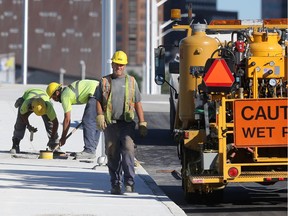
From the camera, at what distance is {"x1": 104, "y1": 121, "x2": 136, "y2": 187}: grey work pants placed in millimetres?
15148

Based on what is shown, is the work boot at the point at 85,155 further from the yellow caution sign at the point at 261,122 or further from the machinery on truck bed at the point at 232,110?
the yellow caution sign at the point at 261,122

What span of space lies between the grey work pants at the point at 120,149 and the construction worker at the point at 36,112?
575cm

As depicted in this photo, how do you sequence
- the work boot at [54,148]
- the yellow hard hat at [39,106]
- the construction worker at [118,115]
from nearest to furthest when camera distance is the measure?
the construction worker at [118,115], the yellow hard hat at [39,106], the work boot at [54,148]

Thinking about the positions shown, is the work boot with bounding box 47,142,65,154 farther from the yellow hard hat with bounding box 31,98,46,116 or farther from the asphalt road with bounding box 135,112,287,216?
the asphalt road with bounding box 135,112,287,216

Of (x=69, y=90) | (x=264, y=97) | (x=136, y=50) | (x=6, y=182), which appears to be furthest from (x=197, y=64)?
(x=136, y=50)

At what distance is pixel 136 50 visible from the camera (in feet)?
472

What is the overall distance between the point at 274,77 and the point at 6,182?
4.20 m

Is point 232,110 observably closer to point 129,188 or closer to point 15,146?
point 129,188

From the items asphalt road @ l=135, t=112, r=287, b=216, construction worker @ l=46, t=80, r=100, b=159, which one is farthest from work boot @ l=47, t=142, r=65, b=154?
asphalt road @ l=135, t=112, r=287, b=216

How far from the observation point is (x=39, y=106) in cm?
2083

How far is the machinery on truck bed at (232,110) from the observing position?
1402 centimetres

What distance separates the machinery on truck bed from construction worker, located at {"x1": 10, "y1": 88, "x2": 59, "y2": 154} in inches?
215

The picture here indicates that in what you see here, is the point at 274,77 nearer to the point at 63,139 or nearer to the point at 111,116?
the point at 111,116

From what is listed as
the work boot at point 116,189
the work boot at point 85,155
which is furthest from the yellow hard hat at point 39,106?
the work boot at point 116,189
